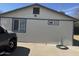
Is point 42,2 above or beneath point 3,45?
above

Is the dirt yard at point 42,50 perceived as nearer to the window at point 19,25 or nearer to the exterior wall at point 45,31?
the exterior wall at point 45,31

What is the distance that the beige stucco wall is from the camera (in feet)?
16.6

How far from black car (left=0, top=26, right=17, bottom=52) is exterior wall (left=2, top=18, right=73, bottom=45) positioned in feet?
0.41

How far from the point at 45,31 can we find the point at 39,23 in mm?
223

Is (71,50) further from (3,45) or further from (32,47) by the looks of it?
(3,45)

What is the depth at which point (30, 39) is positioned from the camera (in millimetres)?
5184

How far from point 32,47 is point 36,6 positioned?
896 mm

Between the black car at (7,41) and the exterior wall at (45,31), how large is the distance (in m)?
0.13

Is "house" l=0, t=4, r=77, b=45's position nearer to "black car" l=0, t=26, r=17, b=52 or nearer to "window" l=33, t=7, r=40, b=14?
"window" l=33, t=7, r=40, b=14

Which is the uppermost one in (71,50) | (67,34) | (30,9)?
(30,9)

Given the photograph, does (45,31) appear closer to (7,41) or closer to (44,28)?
(44,28)

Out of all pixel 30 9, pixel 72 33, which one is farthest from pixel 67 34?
pixel 30 9

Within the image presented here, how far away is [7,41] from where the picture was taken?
497 centimetres

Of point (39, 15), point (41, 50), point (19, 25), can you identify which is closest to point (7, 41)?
point (19, 25)
